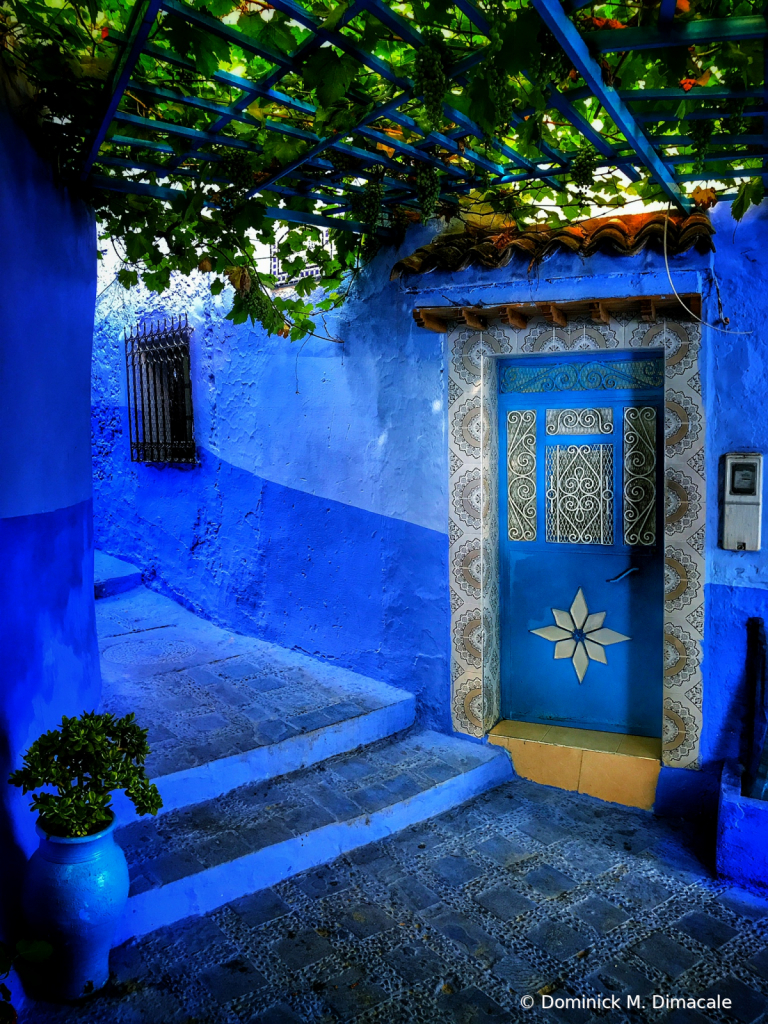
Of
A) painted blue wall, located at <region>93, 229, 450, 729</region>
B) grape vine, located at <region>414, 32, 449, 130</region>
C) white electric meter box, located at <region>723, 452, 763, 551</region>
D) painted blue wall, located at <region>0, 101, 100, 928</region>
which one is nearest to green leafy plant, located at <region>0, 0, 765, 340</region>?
grape vine, located at <region>414, 32, 449, 130</region>

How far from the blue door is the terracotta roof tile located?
2.24 ft

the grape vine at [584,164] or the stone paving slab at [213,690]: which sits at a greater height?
the grape vine at [584,164]

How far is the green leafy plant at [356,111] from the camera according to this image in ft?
8.26

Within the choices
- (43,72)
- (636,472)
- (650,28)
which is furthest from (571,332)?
(43,72)

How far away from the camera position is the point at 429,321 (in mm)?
4605

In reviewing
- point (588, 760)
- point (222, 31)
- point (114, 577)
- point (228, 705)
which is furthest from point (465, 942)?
point (114, 577)

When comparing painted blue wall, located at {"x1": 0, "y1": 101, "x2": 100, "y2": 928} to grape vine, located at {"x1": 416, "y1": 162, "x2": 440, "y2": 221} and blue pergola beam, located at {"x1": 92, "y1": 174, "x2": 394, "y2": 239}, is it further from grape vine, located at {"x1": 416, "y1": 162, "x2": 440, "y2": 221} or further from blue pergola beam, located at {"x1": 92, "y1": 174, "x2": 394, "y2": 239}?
grape vine, located at {"x1": 416, "y1": 162, "x2": 440, "y2": 221}

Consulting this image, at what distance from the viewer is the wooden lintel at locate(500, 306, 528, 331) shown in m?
4.34

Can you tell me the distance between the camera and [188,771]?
396 cm

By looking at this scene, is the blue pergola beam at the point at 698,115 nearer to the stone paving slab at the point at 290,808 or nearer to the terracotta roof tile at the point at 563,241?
the terracotta roof tile at the point at 563,241

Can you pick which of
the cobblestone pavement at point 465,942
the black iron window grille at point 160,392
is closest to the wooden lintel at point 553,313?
the cobblestone pavement at point 465,942

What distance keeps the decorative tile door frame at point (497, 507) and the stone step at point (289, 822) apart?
0.42 m

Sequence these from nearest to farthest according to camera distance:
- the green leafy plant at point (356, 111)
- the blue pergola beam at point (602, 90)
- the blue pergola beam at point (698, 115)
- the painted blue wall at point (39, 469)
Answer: the blue pergola beam at point (602, 90) < the green leafy plant at point (356, 111) < the blue pergola beam at point (698, 115) < the painted blue wall at point (39, 469)

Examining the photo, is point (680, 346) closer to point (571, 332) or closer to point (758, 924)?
point (571, 332)
